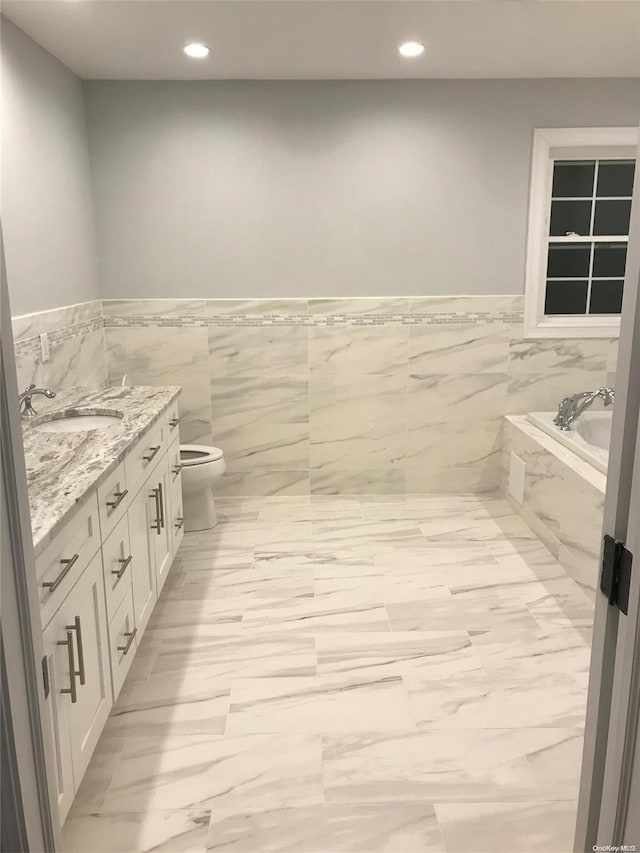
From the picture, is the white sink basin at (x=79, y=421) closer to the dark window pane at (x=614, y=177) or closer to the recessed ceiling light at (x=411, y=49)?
the recessed ceiling light at (x=411, y=49)

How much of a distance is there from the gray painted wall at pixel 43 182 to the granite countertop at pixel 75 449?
1.67 feet

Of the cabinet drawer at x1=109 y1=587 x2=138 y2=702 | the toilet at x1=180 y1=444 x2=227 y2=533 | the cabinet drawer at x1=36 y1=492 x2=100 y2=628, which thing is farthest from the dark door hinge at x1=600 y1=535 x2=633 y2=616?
the toilet at x1=180 y1=444 x2=227 y2=533

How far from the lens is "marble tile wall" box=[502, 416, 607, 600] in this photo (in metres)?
3.01

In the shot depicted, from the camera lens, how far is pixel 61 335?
351 centimetres

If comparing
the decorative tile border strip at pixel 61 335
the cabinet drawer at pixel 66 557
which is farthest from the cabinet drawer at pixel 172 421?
the cabinet drawer at pixel 66 557

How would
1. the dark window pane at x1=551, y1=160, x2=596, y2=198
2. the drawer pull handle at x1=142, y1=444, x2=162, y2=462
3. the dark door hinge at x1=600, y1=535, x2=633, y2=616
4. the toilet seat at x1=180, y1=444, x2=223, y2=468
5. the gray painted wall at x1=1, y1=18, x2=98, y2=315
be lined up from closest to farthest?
the dark door hinge at x1=600, y1=535, x2=633, y2=616 < the drawer pull handle at x1=142, y1=444, x2=162, y2=462 < the gray painted wall at x1=1, y1=18, x2=98, y2=315 < the toilet seat at x1=180, y1=444, x2=223, y2=468 < the dark window pane at x1=551, y1=160, x2=596, y2=198

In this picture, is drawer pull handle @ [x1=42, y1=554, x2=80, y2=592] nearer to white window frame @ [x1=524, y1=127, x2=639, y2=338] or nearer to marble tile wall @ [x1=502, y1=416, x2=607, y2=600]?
marble tile wall @ [x1=502, y1=416, x2=607, y2=600]

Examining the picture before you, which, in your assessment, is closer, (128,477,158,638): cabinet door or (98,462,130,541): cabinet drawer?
(98,462,130,541): cabinet drawer

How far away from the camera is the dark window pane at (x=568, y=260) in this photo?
14.2ft

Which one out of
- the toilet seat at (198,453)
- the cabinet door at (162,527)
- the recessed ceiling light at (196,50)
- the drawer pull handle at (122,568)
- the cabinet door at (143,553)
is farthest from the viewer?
the toilet seat at (198,453)

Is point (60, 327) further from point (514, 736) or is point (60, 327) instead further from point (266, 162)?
point (514, 736)

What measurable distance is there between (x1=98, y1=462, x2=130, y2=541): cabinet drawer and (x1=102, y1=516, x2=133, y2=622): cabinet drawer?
34 millimetres

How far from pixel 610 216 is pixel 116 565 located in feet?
12.1

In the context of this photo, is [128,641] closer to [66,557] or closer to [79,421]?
[66,557]
